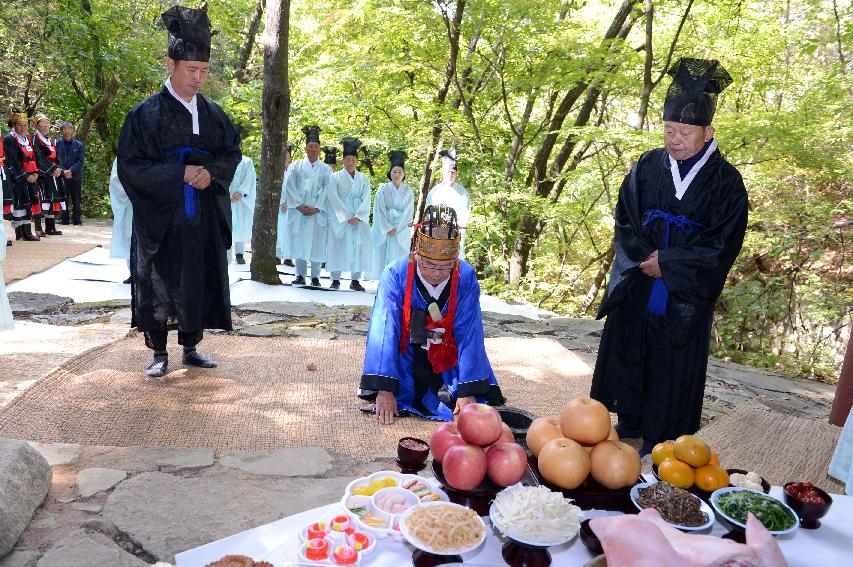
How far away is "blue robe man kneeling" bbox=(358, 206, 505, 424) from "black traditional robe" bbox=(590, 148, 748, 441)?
35.8 inches

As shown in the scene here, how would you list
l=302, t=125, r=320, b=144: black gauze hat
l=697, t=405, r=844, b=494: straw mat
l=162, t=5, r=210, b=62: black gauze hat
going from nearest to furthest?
l=697, t=405, r=844, b=494: straw mat, l=162, t=5, r=210, b=62: black gauze hat, l=302, t=125, r=320, b=144: black gauze hat

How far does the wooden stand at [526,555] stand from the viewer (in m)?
1.68

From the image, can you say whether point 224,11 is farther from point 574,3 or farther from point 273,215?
point 273,215

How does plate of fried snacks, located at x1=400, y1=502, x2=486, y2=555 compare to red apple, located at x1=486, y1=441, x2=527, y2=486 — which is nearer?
plate of fried snacks, located at x1=400, y1=502, x2=486, y2=555

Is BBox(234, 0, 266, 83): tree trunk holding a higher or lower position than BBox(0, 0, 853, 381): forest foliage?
higher

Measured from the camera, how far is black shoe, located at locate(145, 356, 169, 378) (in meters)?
4.75

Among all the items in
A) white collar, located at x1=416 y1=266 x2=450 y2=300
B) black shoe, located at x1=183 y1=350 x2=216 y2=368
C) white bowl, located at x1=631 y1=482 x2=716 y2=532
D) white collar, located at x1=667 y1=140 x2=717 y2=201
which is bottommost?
black shoe, located at x1=183 y1=350 x2=216 y2=368

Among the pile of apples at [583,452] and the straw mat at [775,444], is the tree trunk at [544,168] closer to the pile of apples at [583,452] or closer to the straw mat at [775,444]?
the straw mat at [775,444]

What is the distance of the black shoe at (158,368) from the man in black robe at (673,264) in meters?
3.19

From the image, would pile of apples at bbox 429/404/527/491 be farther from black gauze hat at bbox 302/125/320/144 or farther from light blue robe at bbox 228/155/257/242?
light blue robe at bbox 228/155/257/242

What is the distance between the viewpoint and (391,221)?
35.1 ft

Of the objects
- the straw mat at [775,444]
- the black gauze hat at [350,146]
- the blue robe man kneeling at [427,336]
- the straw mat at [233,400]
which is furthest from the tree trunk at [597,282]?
the blue robe man kneeling at [427,336]

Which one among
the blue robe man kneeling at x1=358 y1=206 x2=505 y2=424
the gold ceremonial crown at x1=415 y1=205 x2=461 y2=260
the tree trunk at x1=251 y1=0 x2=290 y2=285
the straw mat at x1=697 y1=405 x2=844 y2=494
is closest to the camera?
the gold ceremonial crown at x1=415 y1=205 x2=461 y2=260

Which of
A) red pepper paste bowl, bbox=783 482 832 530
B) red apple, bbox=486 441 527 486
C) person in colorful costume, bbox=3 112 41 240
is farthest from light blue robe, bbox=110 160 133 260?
red pepper paste bowl, bbox=783 482 832 530
